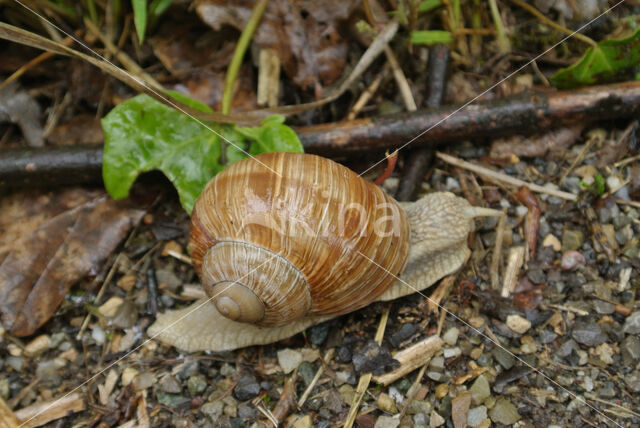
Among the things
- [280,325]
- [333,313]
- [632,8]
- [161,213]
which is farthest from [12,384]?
[632,8]

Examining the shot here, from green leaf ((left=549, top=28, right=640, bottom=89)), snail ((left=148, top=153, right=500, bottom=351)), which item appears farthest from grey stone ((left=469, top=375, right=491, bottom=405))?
green leaf ((left=549, top=28, right=640, bottom=89))

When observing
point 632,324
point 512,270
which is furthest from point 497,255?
point 632,324

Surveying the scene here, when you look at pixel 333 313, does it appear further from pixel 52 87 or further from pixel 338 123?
pixel 52 87

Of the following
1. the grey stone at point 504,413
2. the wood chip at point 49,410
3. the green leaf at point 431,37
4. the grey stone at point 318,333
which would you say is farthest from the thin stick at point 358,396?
the green leaf at point 431,37

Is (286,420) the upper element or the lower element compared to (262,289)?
lower

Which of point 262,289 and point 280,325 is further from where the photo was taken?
point 280,325

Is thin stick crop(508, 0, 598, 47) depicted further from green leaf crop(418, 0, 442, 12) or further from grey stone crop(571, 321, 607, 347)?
grey stone crop(571, 321, 607, 347)

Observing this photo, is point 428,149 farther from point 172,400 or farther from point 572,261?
point 172,400

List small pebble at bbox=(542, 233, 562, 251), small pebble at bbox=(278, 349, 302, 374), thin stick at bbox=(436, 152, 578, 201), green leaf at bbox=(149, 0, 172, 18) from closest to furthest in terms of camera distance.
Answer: small pebble at bbox=(278, 349, 302, 374), small pebble at bbox=(542, 233, 562, 251), thin stick at bbox=(436, 152, 578, 201), green leaf at bbox=(149, 0, 172, 18)
